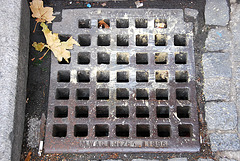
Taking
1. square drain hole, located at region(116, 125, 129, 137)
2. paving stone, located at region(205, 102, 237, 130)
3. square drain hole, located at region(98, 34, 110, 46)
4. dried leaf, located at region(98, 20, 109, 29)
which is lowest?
square drain hole, located at region(116, 125, 129, 137)

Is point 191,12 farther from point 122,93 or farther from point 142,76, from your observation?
point 122,93

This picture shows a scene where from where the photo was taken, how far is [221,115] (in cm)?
263

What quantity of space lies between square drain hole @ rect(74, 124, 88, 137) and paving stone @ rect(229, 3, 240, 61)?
1.89 metres

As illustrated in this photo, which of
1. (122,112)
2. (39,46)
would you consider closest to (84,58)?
(39,46)

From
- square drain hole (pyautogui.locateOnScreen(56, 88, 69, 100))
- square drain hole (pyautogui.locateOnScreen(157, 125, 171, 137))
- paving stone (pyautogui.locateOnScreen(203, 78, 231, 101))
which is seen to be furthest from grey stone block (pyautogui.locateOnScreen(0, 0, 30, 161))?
paving stone (pyautogui.locateOnScreen(203, 78, 231, 101))

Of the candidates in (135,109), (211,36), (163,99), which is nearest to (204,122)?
(163,99)

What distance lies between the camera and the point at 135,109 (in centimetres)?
261

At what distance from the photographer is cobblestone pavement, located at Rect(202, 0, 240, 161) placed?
257cm

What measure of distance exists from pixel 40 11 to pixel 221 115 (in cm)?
245

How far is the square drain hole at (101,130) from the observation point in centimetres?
265

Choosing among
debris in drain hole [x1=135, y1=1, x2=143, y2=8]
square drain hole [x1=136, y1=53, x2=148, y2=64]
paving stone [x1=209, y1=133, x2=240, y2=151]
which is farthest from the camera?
debris in drain hole [x1=135, y1=1, x2=143, y2=8]

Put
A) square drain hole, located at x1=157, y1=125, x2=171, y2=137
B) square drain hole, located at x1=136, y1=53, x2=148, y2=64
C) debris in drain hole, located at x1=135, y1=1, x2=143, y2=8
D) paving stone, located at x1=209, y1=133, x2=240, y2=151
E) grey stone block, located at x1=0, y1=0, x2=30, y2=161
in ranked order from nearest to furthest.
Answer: grey stone block, located at x1=0, y1=0, x2=30, y2=161, paving stone, located at x1=209, y1=133, x2=240, y2=151, square drain hole, located at x1=157, y1=125, x2=171, y2=137, square drain hole, located at x1=136, y1=53, x2=148, y2=64, debris in drain hole, located at x1=135, y1=1, x2=143, y2=8

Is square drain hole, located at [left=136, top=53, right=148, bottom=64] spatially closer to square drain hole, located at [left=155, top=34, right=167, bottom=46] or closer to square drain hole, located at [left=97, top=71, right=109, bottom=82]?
square drain hole, located at [left=155, top=34, right=167, bottom=46]

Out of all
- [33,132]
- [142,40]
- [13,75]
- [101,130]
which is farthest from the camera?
[142,40]
